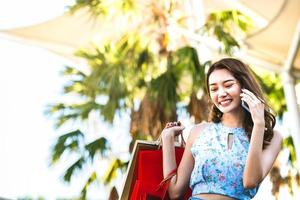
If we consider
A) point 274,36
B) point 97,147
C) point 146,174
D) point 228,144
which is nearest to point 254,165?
point 228,144

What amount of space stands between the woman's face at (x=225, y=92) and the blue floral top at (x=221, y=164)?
0.07m

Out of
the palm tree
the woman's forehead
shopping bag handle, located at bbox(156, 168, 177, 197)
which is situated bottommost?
shopping bag handle, located at bbox(156, 168, 177, 197)

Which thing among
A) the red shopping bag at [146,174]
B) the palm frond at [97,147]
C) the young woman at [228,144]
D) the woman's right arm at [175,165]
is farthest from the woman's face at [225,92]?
the palm frond at [97,147]

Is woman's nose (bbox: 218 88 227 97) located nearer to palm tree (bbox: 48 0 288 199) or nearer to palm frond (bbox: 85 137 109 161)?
palm tree (bbox: 48 0 288 199)

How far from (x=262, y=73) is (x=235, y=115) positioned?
8.50 m

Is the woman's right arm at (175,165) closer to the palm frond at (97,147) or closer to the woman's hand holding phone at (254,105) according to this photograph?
the woman's hand holding phone at (254,105)

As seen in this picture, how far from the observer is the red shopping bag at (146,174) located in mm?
1561

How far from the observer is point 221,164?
1.45 metres

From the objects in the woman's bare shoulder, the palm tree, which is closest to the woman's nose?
the woman's bare shoulder

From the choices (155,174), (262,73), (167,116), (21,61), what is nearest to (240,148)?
(155,174)

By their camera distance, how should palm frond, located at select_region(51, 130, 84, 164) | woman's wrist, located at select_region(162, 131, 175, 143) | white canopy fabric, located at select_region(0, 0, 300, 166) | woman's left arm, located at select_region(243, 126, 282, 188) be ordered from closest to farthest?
woman's left arm, located at select_region(243, 126, 282, 188)
woman's wrist, located at select_region(162, 131, 175, 143)
palm frond, located at select_region(51, 130, 84, 164)
white canopy fabric, located at select_region(0, 0, 300, 166)

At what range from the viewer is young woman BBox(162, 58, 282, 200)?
141 centimetres

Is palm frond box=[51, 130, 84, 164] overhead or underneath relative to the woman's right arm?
overhead

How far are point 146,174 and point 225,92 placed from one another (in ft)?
1.12
